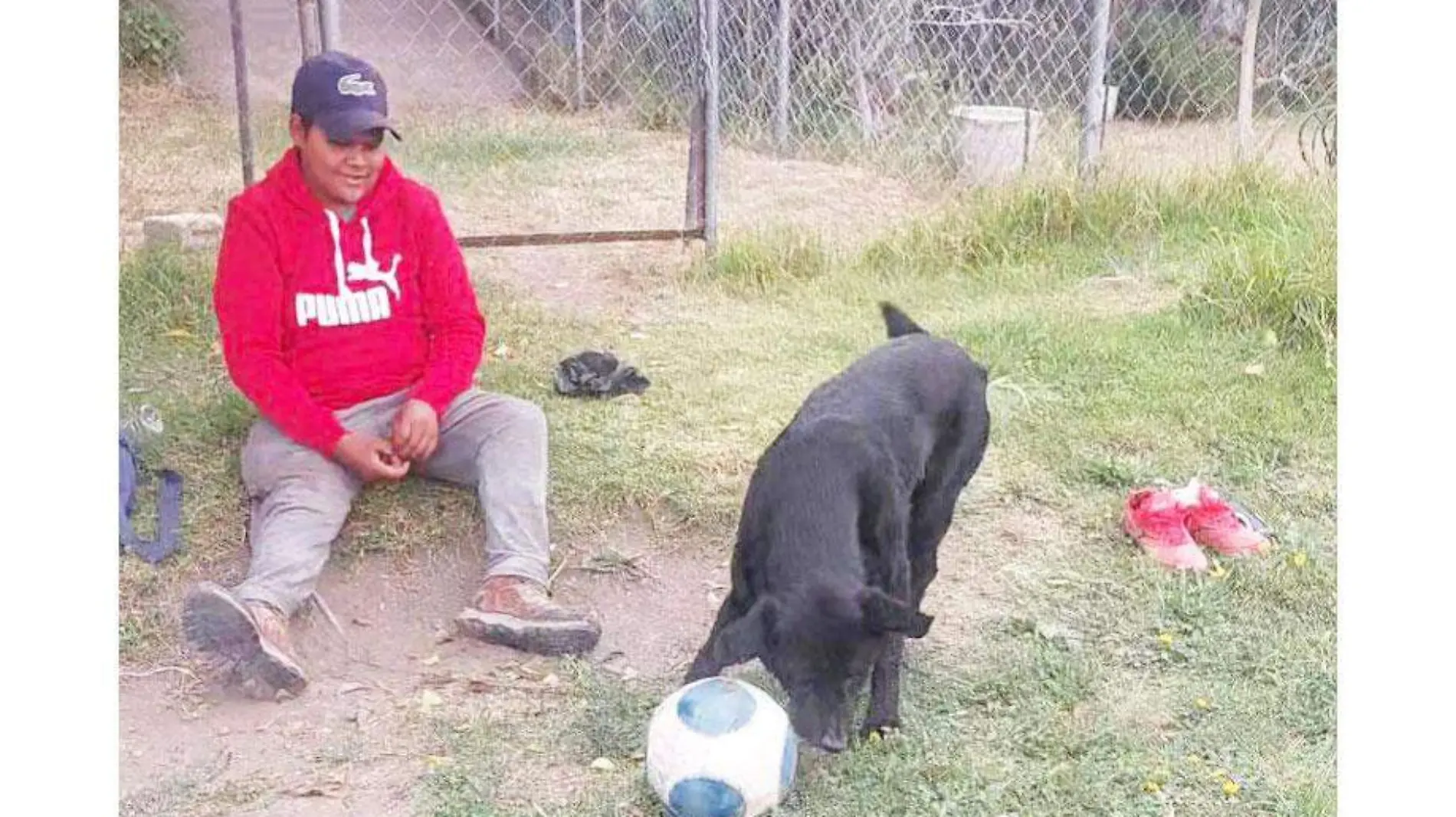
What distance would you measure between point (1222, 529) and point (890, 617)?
1.65 metres

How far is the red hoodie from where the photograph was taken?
3734 mm

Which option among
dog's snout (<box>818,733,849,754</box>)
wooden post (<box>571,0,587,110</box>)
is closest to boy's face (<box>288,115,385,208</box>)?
dog's snout (<box>818,733,849,754</box>)

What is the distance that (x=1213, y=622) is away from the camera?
3.76 m

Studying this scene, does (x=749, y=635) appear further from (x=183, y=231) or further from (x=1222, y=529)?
(x=183, y=231)

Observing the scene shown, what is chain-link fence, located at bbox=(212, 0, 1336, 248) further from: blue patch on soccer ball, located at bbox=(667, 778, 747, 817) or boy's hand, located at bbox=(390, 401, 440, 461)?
blue patch on soccer ball, located at bbox=(667, 778, 747, 817)

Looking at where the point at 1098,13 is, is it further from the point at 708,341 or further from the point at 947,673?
the point at 947,673

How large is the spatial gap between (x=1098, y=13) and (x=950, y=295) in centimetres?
187

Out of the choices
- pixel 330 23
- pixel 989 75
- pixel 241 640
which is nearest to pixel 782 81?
pixel 989 75

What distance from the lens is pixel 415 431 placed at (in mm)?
3814

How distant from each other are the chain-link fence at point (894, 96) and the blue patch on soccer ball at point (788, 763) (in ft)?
15.0

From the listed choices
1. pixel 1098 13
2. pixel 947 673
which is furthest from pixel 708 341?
pixel 1098 13

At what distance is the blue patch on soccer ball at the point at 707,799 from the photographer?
2.83 metres

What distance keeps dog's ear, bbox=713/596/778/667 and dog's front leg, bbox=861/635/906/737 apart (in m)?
0.38

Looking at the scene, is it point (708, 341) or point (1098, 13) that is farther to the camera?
point (1098, 13)
